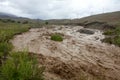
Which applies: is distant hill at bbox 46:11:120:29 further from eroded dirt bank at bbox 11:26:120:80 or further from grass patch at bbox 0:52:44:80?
grass patch at bbox 0:52:44:80

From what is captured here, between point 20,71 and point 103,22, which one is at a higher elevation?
point 20,71

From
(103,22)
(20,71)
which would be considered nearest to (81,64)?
(20,71)

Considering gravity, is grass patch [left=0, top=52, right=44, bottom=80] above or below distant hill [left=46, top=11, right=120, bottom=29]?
above

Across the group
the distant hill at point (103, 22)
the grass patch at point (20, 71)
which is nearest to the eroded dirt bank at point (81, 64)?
the grass patch at point (20, 71)

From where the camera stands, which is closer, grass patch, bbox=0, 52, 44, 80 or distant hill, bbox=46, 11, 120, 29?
grass patch, bbox=0, 52, 44, 80

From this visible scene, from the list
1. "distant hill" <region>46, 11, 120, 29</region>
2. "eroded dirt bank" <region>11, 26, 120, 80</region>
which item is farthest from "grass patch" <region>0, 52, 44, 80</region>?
"distant hill" <region>46, 11, 120, 29</region>

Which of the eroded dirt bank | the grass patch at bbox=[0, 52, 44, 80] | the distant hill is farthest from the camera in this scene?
the distant hill

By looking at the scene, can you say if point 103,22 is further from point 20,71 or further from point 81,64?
point 20,71

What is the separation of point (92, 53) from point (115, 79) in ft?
18.1

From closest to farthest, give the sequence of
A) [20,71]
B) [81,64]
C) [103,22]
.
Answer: [20,71] < [81,64] < [103,22]

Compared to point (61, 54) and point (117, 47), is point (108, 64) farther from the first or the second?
point (117, 47)

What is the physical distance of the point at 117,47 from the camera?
19.8m

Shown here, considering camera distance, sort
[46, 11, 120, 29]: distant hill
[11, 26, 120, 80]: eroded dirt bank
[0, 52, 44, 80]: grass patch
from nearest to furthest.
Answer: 1. [0, 52, 44, 80]: grass patch
2. [11, 26, 120, 80]: eroded dirt bank
3. [46, 11, 120, 29]: distant hill

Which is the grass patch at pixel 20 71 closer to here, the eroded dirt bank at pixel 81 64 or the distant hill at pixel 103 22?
the eroded dirt bank at pixel 81 64
